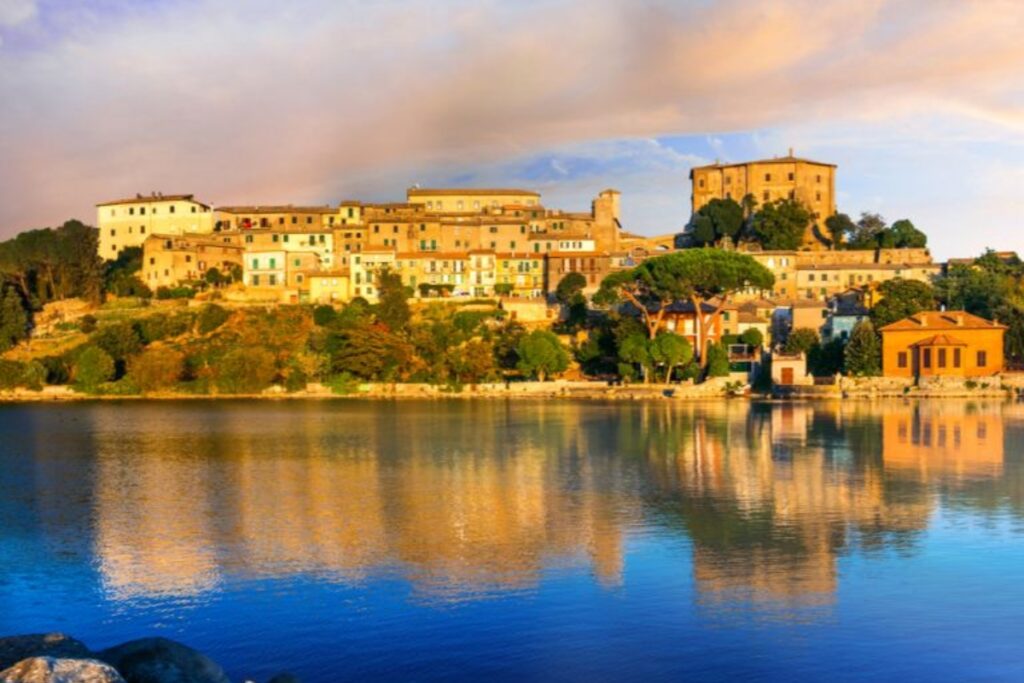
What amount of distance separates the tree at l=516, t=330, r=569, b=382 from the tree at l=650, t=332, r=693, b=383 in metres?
5.58

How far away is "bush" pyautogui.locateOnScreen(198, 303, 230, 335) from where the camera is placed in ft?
229

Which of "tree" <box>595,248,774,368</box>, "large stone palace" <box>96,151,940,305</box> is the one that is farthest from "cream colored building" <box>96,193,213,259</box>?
"tree" <box>595,248,774,368</box>

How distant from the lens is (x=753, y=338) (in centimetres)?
6331

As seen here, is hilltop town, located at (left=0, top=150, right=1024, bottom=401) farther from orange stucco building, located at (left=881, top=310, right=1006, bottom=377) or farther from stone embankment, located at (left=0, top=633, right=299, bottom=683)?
stone embankment, located at (left=0, top=633, right=299, bottom=683)

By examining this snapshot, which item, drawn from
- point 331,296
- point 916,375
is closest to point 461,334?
point 331,296

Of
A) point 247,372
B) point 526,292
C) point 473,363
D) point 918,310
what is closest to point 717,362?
point 918,310

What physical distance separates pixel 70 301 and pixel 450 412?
39167 millimetres

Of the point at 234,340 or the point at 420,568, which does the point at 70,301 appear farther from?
the point at 420,568

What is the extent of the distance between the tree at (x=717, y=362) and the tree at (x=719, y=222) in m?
24.1

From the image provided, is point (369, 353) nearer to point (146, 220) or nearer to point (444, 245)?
point (444, 245)

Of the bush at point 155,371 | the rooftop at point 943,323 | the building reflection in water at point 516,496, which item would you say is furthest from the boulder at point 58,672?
the bush at point 155,371

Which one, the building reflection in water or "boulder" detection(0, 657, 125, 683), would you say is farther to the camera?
the building reflection in water

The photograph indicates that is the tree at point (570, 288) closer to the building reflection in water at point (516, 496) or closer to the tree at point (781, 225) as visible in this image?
the tree at point (781, 225)

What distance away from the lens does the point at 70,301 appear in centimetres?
7669
